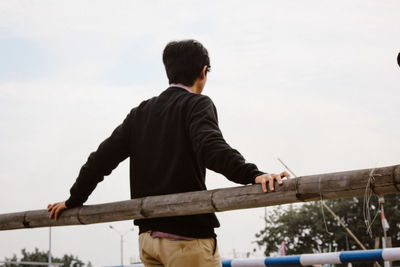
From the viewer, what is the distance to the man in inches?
99.3

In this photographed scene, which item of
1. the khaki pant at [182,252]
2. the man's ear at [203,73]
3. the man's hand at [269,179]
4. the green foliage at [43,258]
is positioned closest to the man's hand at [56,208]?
the khaki pant at [182,252]

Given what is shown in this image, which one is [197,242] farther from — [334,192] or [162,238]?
[334,192]

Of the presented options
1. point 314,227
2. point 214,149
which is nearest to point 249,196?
point 214,149

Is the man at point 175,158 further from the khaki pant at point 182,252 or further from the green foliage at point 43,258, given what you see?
the green foliage at point 43,258

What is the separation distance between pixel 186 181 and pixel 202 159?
0.60 feet

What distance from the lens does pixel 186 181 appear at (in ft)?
8.86

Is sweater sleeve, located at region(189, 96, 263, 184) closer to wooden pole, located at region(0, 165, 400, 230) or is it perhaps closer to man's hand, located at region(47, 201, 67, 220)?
wooden pole, located at region(0, 165, 400, 230)

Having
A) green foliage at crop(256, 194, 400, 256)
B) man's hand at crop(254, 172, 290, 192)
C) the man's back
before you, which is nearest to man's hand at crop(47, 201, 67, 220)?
the man's back

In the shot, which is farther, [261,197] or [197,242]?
[197,242]

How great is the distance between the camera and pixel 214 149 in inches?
98.5

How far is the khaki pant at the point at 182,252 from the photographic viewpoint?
99.1 inches

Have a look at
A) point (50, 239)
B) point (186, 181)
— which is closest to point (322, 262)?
point (186, 181)

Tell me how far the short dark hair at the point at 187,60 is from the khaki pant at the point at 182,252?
86cm

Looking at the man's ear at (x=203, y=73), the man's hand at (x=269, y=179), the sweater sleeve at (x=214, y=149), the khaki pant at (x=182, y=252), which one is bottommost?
the khaki pant at (x=182, y=252)
